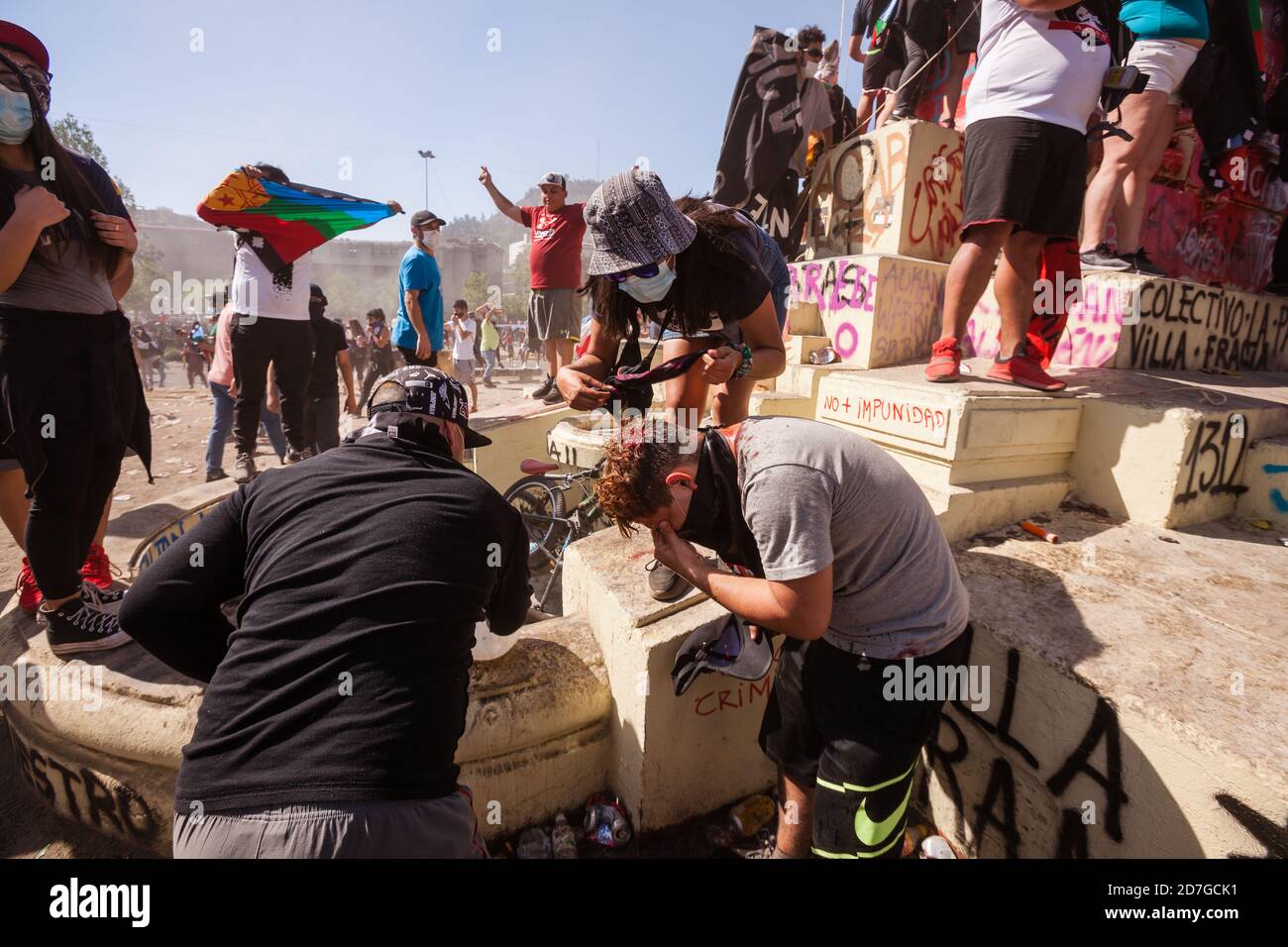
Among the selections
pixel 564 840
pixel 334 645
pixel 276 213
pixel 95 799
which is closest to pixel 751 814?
pixel 564 840

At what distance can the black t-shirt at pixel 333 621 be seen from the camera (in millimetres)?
1314

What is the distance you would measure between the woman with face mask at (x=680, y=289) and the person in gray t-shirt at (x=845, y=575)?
67 cm

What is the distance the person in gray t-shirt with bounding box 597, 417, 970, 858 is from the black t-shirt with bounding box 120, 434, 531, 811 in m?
0.52

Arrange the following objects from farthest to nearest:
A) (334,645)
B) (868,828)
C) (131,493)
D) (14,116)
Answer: (131,493), (14,116), (868,828), (334,645)

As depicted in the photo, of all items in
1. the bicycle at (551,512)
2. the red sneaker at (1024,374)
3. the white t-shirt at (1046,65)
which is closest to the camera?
the white t-shirt at (1046,65)

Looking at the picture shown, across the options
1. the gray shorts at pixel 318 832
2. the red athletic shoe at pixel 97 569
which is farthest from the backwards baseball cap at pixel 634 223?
the red athletic shoe at pixel 97 569

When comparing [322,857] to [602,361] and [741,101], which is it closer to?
[602,361]

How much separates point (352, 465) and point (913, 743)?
6.32ft

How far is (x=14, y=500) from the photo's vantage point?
104 inches

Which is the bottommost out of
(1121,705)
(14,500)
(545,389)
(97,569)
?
(97,569)

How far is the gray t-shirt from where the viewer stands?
1613mm

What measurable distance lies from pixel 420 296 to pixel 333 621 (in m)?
5.09

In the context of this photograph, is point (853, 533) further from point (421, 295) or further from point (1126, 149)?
point (421, 295)

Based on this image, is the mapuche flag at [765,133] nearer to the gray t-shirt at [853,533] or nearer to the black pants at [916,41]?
the black pants at [916,41]
